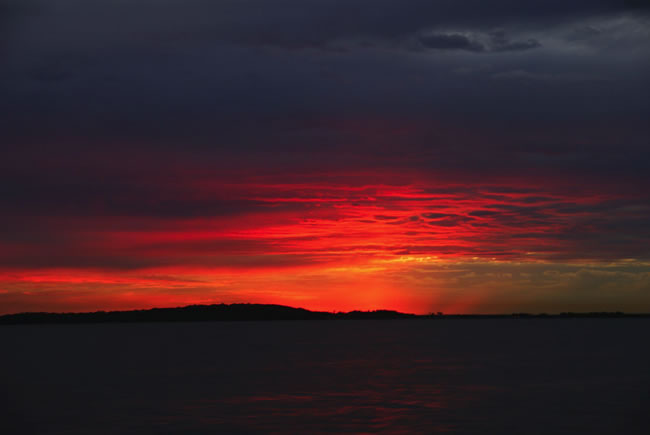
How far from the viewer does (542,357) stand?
110 meters

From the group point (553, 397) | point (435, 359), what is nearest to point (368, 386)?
point (553, 397)

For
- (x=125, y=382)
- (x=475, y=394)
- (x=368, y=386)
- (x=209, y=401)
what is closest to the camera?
(x=209, y=401)

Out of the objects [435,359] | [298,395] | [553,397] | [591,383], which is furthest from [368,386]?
[435,359]

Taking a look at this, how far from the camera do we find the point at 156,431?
1677 inches

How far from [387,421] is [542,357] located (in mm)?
70539

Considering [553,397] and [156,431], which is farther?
[553,397]

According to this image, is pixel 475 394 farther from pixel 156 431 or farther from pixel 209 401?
pixel 156 431

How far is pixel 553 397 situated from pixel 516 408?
8.53m

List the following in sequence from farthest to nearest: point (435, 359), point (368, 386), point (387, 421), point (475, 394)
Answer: point (435, 359) → point (368, 386) → point (475, 394) → point (387, 421)

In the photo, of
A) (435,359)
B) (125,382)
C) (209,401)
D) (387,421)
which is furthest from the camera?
(435,359)

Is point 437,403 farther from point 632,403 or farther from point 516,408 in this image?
point 632,403

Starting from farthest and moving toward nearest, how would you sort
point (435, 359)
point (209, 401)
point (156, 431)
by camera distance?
point (435, 359) → point (209, 401) → point (156, 431)

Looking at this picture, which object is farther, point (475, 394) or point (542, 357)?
point (542, 357)

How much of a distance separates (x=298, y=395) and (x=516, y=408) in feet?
53.1
